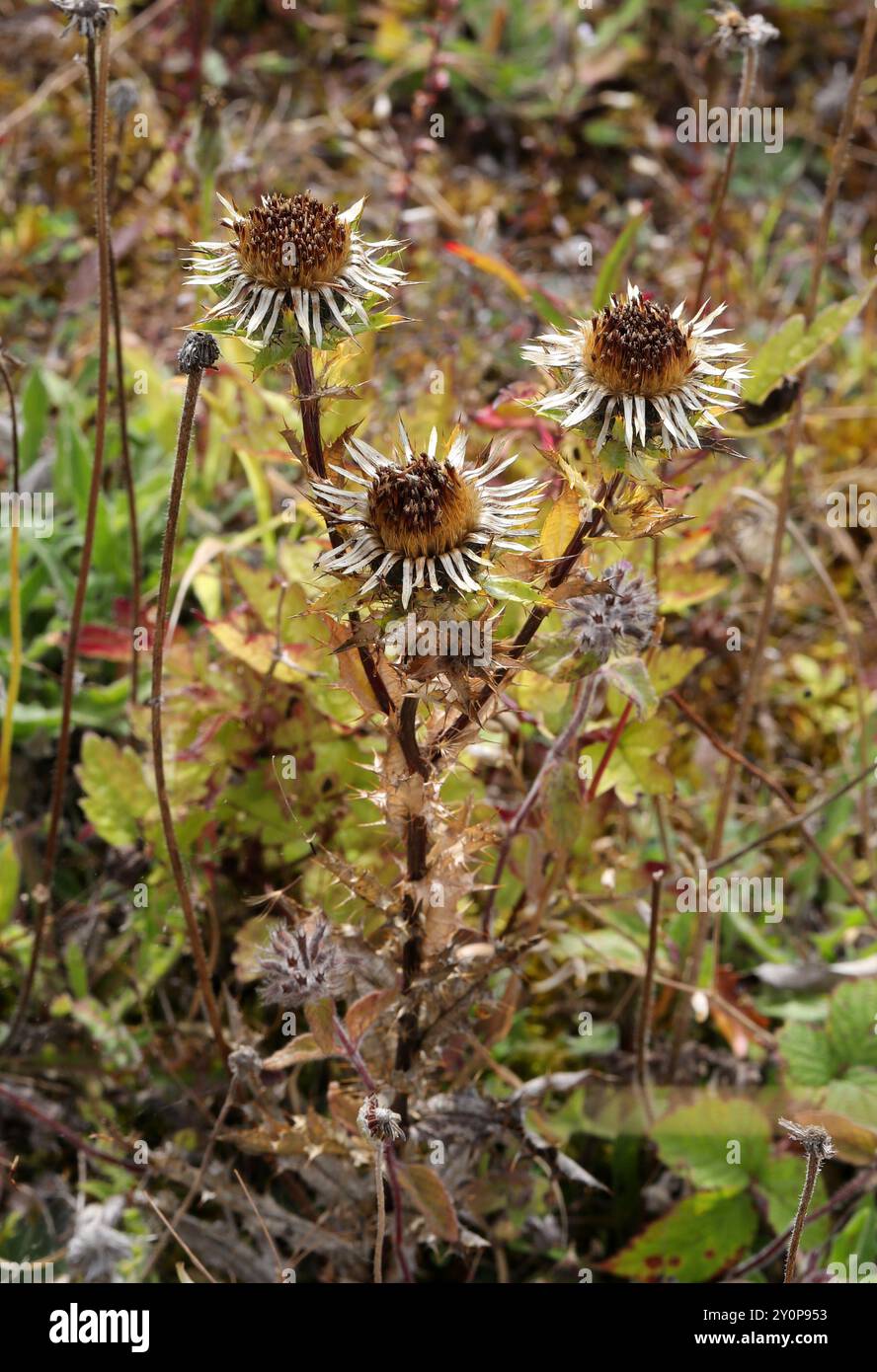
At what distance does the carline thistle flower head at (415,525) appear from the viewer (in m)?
1.27

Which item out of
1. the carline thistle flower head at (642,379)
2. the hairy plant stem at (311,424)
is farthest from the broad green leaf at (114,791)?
the carline thistle flower head at (642,379)

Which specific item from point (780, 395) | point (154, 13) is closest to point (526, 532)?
point (780, 395)

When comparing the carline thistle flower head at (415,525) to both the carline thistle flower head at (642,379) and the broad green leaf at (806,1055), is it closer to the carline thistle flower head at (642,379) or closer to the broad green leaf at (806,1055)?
the carline thistle flower head at (642,379)

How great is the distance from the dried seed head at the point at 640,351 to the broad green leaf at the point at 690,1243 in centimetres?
134

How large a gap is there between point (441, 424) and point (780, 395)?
64cm

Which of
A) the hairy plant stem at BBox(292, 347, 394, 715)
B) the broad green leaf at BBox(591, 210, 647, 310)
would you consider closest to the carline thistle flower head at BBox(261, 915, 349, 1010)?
the hairy plant stem at BBox(292, 347, 394, 715)

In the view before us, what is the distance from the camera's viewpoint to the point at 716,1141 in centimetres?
201

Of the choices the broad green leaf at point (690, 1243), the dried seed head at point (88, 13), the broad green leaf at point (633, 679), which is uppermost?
the dried seed head at point (88, 13)

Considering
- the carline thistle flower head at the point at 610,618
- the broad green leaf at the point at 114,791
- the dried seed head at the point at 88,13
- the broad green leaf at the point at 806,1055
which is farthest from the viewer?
the broad green leaf at the point at 114,791

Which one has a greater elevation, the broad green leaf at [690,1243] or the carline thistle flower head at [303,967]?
the carline thistle flower head at [303,967]

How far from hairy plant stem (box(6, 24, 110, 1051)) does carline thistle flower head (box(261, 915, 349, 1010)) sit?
2.26 ft

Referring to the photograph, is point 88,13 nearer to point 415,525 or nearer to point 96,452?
point 96,452

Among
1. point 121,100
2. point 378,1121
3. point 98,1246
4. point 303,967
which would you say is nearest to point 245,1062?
point 303,967

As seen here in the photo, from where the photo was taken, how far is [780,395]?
1981mm
